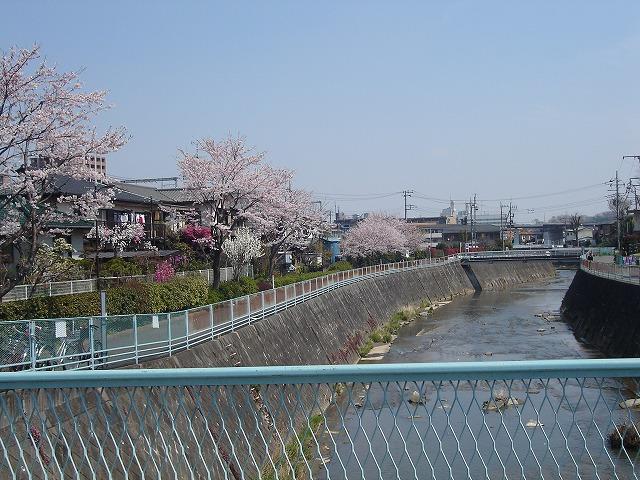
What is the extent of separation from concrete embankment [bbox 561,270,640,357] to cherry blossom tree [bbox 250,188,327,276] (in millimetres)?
18582

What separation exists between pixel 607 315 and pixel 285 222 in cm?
2084

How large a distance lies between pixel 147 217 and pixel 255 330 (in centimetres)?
2307

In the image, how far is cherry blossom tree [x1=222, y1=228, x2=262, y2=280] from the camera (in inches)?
1544

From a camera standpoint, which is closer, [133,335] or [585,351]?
[133,335]

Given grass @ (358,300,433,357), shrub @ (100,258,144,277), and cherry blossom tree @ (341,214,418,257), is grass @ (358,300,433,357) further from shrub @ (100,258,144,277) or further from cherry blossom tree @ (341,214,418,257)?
cherry blossom tree @ (341,214,418,257)

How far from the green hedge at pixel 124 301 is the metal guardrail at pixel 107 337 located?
3.64 meters

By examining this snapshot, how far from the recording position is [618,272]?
1524 inches

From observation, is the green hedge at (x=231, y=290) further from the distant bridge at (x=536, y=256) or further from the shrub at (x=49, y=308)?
the distant bridge at (x=536, y=256)

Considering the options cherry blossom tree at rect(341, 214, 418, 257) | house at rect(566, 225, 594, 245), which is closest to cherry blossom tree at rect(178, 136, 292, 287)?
cherry blossom tree at rect(341, 214, 418, 257)

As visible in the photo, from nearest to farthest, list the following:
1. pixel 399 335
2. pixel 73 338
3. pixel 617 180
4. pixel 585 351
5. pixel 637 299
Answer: pixel 73 338 < pixel 637 299 < pixel 585 351 < pixel 399 335 < pixel 617 180

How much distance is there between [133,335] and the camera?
15031 mm

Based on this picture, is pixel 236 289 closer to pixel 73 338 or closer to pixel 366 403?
pixel 73 338

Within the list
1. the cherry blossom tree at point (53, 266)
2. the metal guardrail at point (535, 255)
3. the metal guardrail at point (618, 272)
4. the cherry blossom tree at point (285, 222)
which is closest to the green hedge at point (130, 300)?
the cherry blossom tree at point (53, 266)

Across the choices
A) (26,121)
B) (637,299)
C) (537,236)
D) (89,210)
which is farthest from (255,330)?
(537,236)
